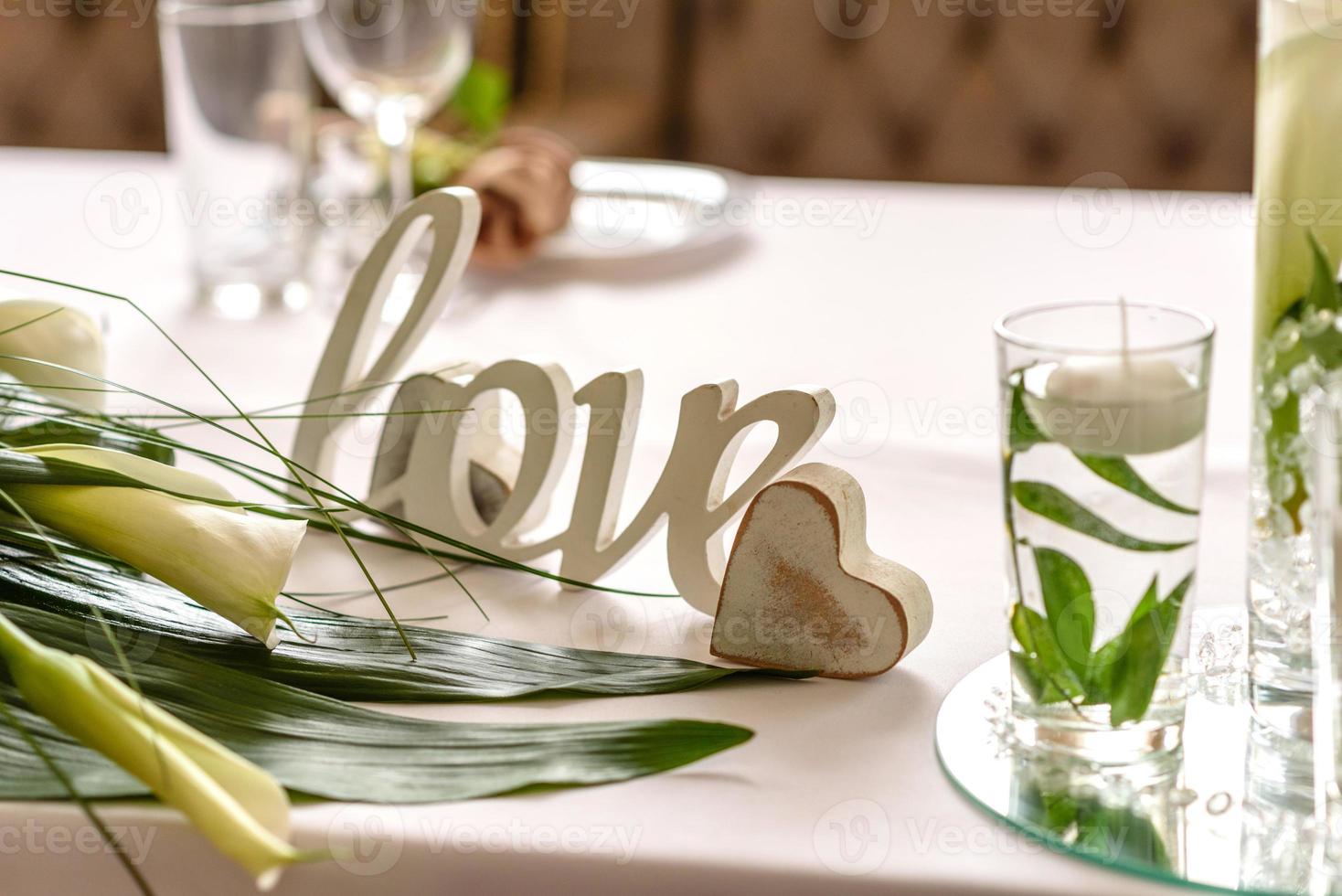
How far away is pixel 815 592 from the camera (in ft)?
1.74

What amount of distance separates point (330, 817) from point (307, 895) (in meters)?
0.03

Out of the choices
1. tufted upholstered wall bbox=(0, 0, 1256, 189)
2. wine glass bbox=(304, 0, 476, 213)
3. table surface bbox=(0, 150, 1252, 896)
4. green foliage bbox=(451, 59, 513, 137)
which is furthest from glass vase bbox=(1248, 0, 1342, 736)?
tufted upholstered wall bbox=(0, 0, 1256, 189)

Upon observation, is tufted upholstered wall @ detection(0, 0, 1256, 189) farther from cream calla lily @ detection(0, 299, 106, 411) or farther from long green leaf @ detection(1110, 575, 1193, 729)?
long green leaf @ detection(1110, 575, 1193, 729)

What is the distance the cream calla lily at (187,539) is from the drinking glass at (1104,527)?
0.25m

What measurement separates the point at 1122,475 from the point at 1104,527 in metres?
0.02

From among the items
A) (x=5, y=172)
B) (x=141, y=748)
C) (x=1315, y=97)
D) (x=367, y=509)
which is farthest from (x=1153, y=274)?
(x=5, y=172)

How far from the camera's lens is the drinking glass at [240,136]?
1.00 m

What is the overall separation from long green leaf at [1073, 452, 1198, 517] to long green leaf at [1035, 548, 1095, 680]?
30 mm

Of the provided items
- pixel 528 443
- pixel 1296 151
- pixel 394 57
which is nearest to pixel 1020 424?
pixel 1296 151

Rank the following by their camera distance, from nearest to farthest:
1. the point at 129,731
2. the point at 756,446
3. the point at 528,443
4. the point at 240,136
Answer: the point at 129,731 < the point at 528,443 < the point at 756,446 < the point at 240,136

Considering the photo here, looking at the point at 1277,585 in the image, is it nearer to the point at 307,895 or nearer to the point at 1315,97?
the point at 1315,97

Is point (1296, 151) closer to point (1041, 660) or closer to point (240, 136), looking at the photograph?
point (1041, 660)

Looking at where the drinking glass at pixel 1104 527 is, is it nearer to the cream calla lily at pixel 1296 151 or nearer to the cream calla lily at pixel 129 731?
the cream calla lily at pixel 1296 151

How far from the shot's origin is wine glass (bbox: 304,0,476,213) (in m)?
1.02
